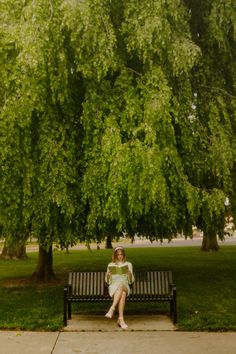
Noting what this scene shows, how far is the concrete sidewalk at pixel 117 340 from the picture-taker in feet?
22.3

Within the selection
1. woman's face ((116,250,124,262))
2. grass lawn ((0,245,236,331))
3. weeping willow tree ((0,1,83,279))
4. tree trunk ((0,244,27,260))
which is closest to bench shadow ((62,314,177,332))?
grass lawn ((0,245,236,331))

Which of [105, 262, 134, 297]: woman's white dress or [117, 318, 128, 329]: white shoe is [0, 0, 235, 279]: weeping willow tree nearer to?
[105, 262, 134, 297]: woman's white dress

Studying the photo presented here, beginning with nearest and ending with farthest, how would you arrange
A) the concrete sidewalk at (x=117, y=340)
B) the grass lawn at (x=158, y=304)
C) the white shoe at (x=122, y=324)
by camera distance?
the concrete sidewalk at (x=117, y=340), the white shoe at (x=122, y=324), the grass lawn at (x=158, y=304)

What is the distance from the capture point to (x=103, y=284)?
9258mm

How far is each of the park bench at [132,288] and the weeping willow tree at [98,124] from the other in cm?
100

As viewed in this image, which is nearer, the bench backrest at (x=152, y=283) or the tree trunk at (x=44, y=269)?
the bench backrest at (x=152, y=283)

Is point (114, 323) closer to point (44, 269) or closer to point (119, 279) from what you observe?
point (119, 279)

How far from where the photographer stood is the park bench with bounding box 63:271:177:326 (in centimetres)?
892

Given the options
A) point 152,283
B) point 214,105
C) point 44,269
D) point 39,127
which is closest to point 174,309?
Result: point 152,283

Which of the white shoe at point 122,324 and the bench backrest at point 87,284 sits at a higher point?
the bench backrest at point 87,284

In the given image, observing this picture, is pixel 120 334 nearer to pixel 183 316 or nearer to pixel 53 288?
pixel 183 316

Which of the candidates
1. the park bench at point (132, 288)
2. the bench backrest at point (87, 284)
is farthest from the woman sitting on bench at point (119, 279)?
the bench backrest at point (87, 284)

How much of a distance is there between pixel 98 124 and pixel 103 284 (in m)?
2.94

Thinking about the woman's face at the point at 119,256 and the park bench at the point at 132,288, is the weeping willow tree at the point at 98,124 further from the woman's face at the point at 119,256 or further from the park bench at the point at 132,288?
the park bench at the point at 132,288
